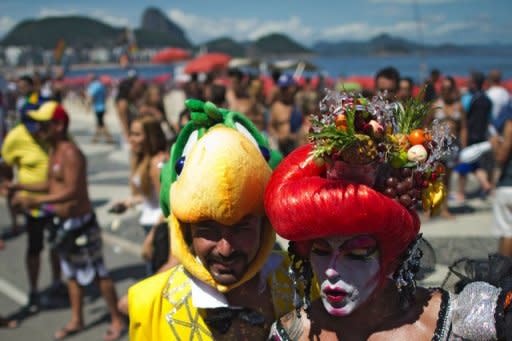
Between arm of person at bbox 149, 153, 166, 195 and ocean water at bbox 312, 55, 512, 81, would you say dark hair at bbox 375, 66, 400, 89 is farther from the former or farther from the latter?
ocean water at bbox 312, 55, 512, 81

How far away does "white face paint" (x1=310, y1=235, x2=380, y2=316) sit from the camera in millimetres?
1428

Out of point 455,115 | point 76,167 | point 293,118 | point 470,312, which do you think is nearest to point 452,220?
point 455,115

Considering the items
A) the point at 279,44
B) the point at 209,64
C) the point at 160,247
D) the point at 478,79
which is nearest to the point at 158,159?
the point at 160,247

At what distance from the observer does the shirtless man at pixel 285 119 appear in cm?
648

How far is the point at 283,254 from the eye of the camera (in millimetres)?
2066

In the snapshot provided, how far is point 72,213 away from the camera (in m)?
3.93

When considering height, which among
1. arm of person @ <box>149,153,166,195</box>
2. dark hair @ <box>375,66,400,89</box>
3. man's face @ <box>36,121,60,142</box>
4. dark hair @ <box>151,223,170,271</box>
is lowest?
dark hair @ <box>151,223,170,271</box>

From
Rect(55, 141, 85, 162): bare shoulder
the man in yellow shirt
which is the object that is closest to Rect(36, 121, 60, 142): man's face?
Rect(55, 141, 85, 162): bare shoulder

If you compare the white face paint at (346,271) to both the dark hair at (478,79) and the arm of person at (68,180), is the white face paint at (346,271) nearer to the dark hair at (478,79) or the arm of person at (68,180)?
the arm of person at (68,180)

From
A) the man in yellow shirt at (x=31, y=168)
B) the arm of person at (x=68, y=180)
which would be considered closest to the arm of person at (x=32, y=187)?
the man in yellow shirt at (x=31, y=168)

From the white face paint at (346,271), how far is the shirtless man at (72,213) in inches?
114

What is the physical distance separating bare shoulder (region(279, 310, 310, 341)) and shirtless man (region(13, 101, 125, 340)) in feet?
8.86

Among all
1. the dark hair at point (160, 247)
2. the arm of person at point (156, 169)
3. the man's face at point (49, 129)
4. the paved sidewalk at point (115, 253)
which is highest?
the man's face at point (49, 129)

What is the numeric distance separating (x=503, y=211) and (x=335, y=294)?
3.22 metres
